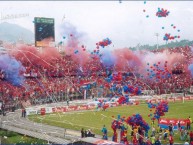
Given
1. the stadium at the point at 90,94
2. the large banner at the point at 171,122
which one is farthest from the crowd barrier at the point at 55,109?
the large banner at the point at 171,122

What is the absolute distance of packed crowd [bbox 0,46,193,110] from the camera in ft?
138

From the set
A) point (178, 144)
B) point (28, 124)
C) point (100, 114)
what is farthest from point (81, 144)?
point (100, 114)

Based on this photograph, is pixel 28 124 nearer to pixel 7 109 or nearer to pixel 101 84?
pixel 7 109

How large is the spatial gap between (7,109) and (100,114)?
1046cm

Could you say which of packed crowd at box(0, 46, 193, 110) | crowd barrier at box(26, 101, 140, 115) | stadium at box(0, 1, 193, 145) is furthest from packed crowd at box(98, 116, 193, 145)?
packed crowd at box(0, 46, 193, 110)

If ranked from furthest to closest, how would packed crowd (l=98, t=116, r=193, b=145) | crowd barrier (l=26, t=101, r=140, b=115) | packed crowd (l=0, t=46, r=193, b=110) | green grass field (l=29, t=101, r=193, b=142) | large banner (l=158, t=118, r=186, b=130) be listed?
packed crowd (l=0, t=46, r=193, b=110), crowd barrier (l=26, t=101, r=140, b=115), green grass field (l=29, t=101, r=193, b=142), large banner (l=158, t=118, r=186, b=130), packed crowd (l=98, t=116, r=193, b=145)

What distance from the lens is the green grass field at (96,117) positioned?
30359 millimetres

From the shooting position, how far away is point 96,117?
34.6m

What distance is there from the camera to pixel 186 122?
25.7 meters

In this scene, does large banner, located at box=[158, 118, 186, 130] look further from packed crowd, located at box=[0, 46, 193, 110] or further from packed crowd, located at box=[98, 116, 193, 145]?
packed crowd, located at box=[0, 46, 193, 110]

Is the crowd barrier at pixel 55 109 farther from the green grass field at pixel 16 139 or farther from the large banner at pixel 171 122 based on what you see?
the large banner at pixel 171 122

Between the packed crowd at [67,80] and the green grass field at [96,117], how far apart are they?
6.36 meters

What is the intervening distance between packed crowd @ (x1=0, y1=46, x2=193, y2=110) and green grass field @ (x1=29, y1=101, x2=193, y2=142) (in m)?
6.36

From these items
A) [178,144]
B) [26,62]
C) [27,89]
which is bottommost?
[178,144]
